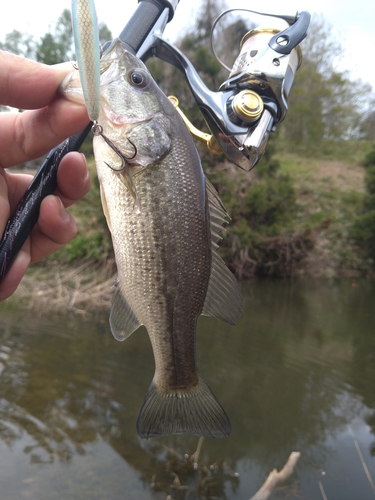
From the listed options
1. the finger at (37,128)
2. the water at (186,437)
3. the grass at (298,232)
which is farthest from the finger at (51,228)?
the grass at (298,232)

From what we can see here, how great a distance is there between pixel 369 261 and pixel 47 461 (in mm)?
14107

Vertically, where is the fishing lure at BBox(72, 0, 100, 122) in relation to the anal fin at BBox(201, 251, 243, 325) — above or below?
above

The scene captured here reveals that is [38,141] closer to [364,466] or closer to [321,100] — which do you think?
[364,466]

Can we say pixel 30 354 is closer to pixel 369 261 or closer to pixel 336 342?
pixel 336 342

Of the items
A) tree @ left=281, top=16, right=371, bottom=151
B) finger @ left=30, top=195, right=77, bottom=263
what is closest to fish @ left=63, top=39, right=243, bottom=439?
finger @ left=30, top=195, right=77, bottom=263

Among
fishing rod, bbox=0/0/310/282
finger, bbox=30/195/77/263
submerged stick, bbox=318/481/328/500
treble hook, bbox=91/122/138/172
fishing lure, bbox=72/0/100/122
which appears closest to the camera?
fishing lure, bbox=72/0/100/122

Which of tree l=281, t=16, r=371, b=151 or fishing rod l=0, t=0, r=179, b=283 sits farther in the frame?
tree l=281, t=16, r=371, b=151

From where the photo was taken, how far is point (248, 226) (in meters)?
12.9

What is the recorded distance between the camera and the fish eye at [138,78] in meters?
1.48

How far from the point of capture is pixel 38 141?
1817mm

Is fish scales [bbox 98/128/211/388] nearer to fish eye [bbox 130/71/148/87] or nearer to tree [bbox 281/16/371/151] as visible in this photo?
fish eye [bbox 130/71/148/87]

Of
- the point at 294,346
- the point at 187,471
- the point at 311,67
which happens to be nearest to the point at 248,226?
the point at 294,346

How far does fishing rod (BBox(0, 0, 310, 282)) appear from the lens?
171 cm

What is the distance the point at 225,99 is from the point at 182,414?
132 centimetres
